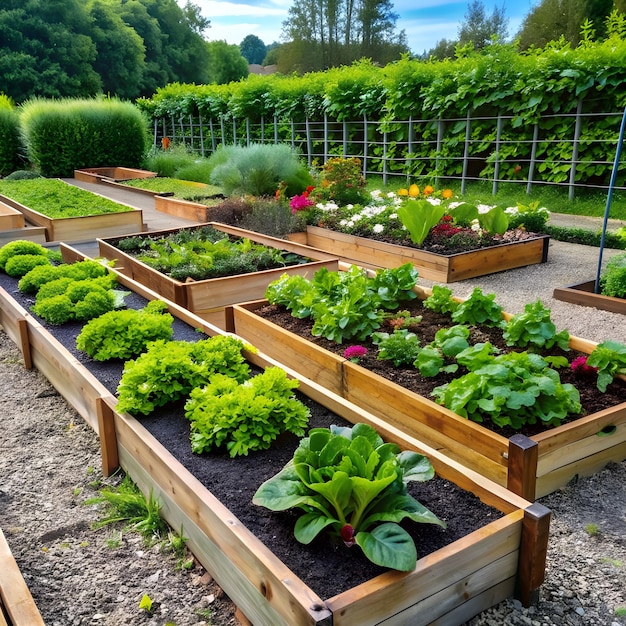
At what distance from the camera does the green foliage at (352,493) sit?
1985 mm

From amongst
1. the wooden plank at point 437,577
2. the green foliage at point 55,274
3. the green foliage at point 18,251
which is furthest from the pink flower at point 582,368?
the green foliage at point 18,251

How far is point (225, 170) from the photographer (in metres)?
11.0

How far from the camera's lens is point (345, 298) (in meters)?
4.15

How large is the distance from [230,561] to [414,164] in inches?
480

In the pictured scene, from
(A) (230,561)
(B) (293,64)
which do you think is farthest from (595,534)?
(B) (293,64)

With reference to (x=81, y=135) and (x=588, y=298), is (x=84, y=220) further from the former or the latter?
(x=81, y=135)

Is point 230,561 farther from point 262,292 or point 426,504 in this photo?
point 262,292

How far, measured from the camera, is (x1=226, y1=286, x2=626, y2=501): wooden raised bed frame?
2656mm

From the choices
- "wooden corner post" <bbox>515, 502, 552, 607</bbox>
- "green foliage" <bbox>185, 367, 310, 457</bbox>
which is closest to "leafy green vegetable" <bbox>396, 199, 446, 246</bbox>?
"green foliage" <bbox>185, 367, 310, 457</bbox>

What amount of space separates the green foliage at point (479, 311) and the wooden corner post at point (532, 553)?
6.71ft

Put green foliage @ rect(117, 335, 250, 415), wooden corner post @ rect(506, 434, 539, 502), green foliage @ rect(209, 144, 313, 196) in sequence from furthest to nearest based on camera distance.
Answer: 1. green foliage @ rect(209, 144, 313, 196)
2. green foliage @ rect(117, 335, 250, 415)
3. wooden corner post @ rect(506, 434, 539, 502)

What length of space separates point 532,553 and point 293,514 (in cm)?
84

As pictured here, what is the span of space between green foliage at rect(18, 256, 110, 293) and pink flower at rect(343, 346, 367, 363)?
2.62m

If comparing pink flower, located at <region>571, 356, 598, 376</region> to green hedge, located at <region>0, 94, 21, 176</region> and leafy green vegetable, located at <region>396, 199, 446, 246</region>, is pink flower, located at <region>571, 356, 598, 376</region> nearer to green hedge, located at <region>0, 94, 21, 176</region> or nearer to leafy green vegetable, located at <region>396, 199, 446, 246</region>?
leafy green vegetable, located at <region>396, 199, 446, 246</region>
